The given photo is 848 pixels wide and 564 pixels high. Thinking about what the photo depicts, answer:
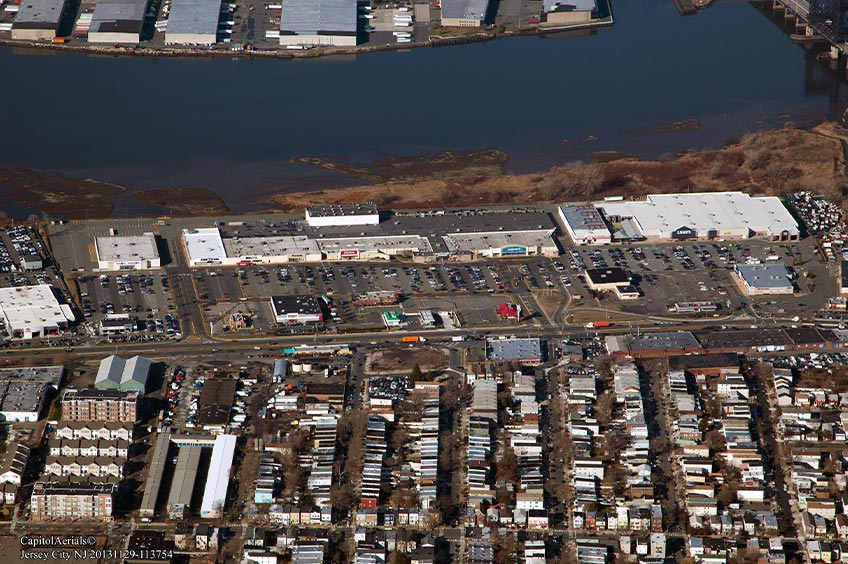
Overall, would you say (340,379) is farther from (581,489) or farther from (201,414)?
(581,489)

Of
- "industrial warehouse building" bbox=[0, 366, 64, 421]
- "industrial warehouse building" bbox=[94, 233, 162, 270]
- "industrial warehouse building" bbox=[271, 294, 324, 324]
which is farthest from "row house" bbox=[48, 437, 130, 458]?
"industrial warehouse building" bbox=[94, 233, 162, 270]

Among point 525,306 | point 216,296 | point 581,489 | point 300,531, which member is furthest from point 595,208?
point 300,531

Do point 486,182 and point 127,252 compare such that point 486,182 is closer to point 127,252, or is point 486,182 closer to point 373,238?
point 373,238

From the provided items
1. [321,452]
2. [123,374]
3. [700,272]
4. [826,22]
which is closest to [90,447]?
[123,374]

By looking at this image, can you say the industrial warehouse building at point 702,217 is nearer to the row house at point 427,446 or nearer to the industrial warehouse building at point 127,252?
the row house at point 427,446

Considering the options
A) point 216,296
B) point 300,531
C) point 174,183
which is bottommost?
point 300,531

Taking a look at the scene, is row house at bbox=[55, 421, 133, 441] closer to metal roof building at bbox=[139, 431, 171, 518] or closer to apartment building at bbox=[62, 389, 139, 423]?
apartment building at bbox=[62, 389, 139, 423]
